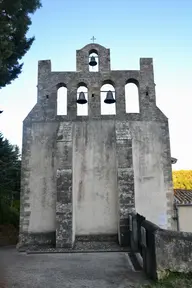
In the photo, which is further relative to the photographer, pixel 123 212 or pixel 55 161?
pixel 55 161

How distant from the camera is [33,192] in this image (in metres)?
12.1

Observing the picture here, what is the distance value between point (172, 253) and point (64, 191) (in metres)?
5.68

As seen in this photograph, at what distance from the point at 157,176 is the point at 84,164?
3437 mm

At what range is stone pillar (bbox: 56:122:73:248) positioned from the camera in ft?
34.4

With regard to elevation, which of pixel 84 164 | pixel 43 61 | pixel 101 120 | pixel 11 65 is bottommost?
pixel 84 164

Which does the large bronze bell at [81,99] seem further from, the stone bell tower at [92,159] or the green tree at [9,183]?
the green tree at [9,183]

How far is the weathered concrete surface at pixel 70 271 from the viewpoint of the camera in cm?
628

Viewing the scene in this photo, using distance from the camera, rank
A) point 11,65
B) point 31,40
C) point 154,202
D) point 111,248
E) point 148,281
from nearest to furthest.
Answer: point 148,281 → point 11,65 → point 31,40 → point 111,248 → point 154,202

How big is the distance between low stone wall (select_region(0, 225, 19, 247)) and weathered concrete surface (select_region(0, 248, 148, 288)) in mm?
4766

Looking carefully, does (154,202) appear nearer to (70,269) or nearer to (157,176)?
(157,176)

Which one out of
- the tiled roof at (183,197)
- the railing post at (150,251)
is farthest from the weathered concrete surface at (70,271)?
the tiled roof at (183,197)

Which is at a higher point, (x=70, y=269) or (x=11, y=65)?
(x=11, y=65)

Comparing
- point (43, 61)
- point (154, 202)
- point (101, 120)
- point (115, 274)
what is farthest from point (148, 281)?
point (43, 61)

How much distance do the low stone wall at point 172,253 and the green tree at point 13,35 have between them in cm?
632
